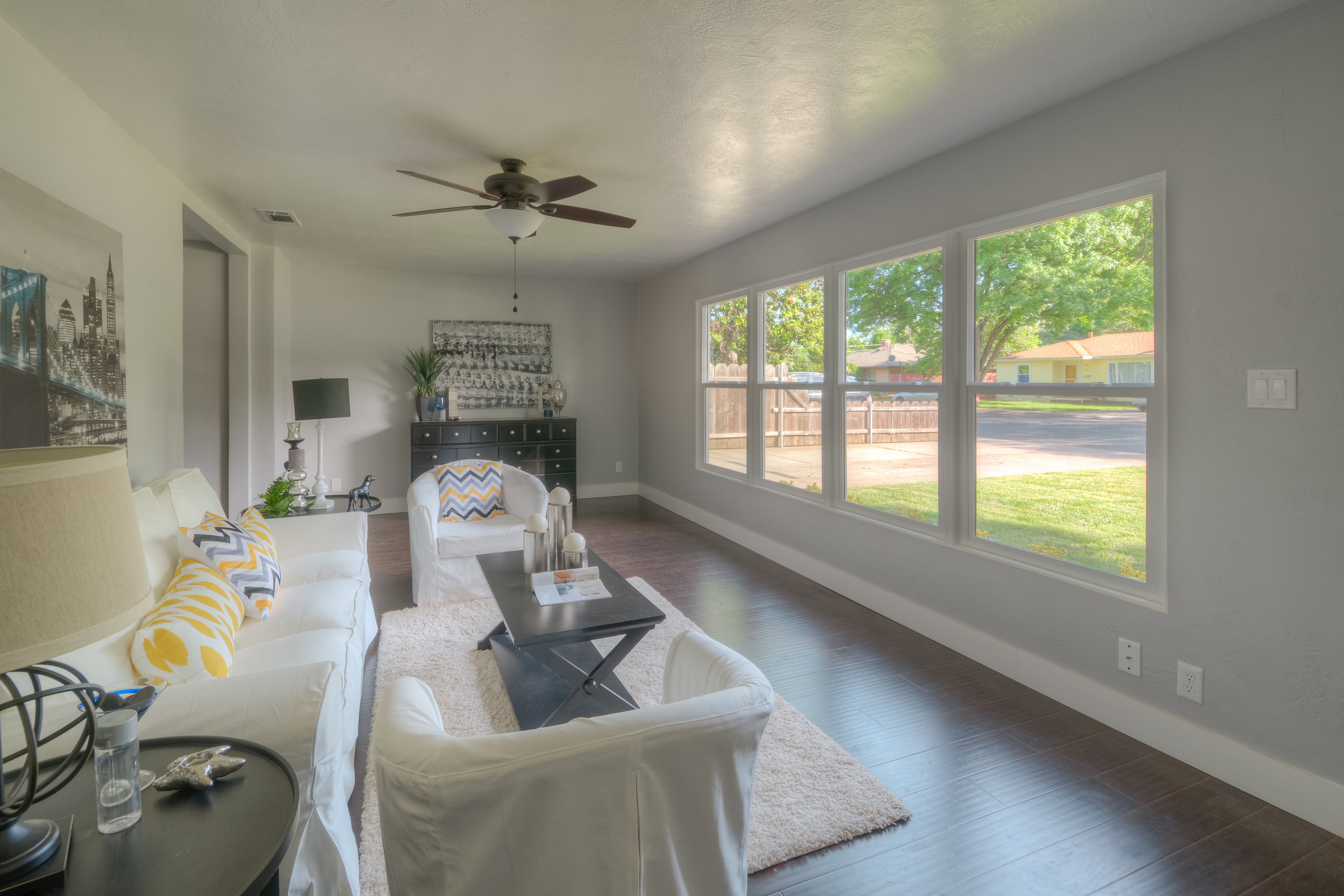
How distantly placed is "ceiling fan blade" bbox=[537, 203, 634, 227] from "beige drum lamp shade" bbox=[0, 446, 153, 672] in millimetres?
2640

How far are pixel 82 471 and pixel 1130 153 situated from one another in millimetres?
3126

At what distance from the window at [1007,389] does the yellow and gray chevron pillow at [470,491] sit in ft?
6.63

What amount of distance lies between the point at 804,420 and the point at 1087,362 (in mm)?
2060

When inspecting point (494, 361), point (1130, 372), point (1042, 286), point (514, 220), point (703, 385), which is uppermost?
point (514, 220)

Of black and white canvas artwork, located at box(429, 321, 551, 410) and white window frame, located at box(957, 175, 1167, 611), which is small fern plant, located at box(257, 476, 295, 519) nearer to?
black and white canvas artwork, located at box(429, 321, 551, 410)

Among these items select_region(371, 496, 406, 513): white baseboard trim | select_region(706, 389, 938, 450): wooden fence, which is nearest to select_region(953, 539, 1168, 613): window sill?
select_region(706, 389, 938, 450): wooden fence

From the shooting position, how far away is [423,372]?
6.36m

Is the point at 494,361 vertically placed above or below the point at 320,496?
above

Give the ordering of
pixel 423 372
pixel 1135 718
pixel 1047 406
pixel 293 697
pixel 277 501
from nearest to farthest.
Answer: pixel 293 697 < pixel 1135 718 < pixel 1047 406 < pixel 277 501 < pixel 423 372

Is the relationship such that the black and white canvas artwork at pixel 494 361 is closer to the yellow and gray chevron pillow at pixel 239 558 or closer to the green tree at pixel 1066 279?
the yellow and gray chevron pillow at pixel 239 558

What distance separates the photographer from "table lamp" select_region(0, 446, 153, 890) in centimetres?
74

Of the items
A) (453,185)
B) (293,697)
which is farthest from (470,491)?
(293,697)

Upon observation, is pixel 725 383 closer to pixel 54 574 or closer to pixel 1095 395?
pixel 1095 395

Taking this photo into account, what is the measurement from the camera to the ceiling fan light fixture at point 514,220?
3.25 metres
